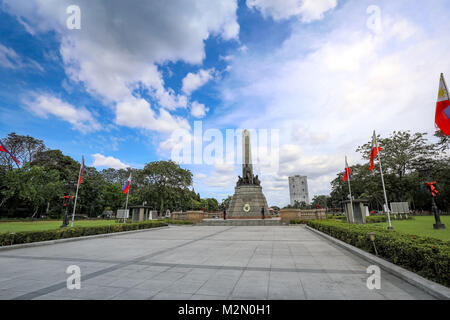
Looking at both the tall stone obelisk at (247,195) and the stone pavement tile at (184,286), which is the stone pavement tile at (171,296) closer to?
the stone pavement tile at (184,286)

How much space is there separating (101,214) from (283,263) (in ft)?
182

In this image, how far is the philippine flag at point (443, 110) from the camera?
570 cm

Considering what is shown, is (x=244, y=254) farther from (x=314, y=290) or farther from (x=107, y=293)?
(x=107, y=293)

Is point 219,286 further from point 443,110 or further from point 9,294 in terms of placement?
point 443,110

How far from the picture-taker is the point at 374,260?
554cm

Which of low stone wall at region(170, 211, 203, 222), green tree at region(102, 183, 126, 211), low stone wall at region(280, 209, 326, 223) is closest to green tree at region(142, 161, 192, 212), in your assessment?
low stone wall at region(170, 211, 203, 222)

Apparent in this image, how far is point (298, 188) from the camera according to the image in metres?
114

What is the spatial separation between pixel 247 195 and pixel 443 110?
23099 mm

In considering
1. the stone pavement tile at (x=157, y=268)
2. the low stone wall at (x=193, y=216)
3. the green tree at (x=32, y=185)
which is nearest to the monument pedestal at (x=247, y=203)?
the low stone wall at (x=193, y=216)

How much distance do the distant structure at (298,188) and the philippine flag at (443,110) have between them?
11268 centimetres

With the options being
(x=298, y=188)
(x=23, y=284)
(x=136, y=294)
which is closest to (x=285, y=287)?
(x=136, y=294)

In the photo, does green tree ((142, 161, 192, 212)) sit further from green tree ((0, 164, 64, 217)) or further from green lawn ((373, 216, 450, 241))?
green lawn ((373, 216, 450, 241))
